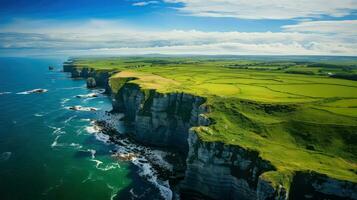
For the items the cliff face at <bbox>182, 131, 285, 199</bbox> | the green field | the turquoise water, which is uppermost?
the green field

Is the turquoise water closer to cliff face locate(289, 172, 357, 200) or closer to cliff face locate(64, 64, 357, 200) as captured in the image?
cliff face locate(64, 64, 357, 200)

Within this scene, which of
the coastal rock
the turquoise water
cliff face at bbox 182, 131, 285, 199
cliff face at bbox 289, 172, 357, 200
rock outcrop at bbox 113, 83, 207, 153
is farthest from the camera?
the coastal rock

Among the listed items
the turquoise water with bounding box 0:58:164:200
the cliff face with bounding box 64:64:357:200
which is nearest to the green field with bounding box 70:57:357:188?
the cliff face with bounding box 64:64:357:200

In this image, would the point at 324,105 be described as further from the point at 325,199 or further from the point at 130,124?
the point at 130,124

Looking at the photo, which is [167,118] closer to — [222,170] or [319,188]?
[222,170]

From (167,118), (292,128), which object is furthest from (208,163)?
(167,118)

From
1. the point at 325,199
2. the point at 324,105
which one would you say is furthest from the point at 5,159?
the point at 324,105
